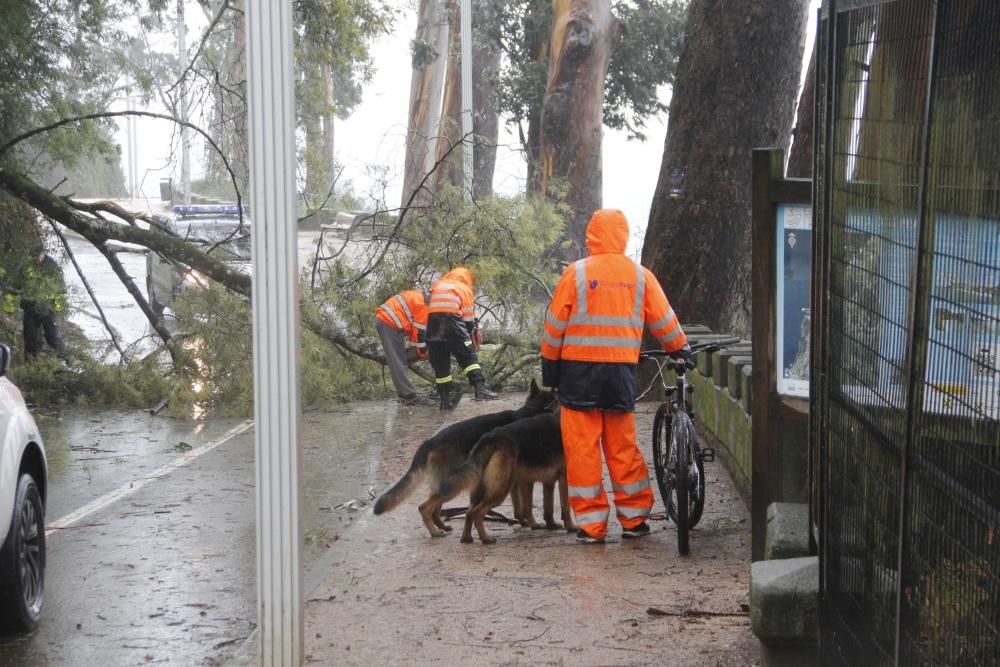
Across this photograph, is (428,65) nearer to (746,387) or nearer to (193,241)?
(193,241)

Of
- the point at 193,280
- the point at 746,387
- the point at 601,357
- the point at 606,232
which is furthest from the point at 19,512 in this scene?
the point at 193,280

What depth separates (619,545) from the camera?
768 centimetres

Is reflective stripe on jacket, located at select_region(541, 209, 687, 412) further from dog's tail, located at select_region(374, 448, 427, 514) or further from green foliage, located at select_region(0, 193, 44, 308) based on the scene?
green foliage, located at select_region(0, 193, 44, 308)

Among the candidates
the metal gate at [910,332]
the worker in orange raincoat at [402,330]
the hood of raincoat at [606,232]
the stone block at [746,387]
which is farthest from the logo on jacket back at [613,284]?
the worker in orange raincoat at [402,330]

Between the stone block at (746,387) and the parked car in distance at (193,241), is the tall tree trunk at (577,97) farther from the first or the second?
the stone block at (746,387)

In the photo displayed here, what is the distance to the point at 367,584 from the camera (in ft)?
22.3

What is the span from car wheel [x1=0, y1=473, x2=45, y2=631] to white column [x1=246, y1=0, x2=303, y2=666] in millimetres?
1901

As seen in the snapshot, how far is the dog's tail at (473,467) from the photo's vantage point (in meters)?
7.71

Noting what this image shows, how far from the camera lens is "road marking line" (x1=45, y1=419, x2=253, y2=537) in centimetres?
884

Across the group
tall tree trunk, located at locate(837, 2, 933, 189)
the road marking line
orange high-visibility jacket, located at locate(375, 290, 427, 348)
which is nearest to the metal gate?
tall tree trunk, located at locate(837, 2, 933, 189)

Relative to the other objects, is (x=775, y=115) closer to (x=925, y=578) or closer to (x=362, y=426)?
(x=362, y=426)

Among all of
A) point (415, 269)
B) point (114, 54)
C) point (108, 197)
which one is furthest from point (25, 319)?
point (415, 269)

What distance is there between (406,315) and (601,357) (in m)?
7.22

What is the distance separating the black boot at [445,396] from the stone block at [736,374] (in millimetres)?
6114
